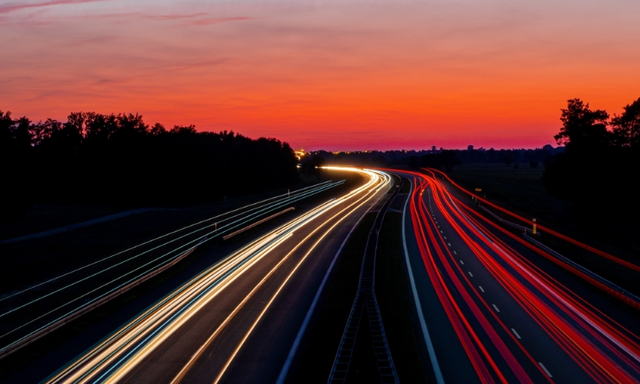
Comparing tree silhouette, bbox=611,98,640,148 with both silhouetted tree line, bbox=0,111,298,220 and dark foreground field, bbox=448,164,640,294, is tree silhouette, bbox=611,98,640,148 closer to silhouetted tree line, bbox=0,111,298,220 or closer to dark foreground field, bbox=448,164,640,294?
dark foreground field, bbox=448,164,640,294

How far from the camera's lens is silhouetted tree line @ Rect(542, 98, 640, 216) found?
73.2m

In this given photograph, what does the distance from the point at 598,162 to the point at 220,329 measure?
6480 cm

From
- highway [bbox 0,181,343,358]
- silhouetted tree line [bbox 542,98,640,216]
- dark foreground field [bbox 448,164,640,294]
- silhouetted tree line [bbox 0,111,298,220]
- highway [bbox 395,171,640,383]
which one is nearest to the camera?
highway [bbox 395,171,640,383]

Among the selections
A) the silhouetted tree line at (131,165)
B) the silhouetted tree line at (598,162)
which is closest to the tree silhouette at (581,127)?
the silhouetted tree line at (598,162)

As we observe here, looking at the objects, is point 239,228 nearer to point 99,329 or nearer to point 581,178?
point 99,329

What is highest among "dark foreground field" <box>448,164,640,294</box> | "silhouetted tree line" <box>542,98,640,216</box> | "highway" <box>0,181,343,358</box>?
"silhouetted tree line" <box>542,98,640,216</box>

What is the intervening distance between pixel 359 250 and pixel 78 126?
112 m

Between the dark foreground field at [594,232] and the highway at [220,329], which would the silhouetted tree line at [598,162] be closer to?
the dark foreground field at [594,232]

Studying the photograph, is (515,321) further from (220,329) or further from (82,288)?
(82,288)

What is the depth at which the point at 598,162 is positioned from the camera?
7675 cm

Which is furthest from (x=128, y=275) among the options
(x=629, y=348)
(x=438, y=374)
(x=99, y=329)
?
(x=629, y=348)

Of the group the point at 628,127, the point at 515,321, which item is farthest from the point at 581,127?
the point at 515,321

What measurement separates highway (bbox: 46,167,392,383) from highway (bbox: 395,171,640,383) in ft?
23.2

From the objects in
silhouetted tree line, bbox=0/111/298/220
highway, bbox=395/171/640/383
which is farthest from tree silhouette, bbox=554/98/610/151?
silhouetted tree line, bbox=0/111/298/220
